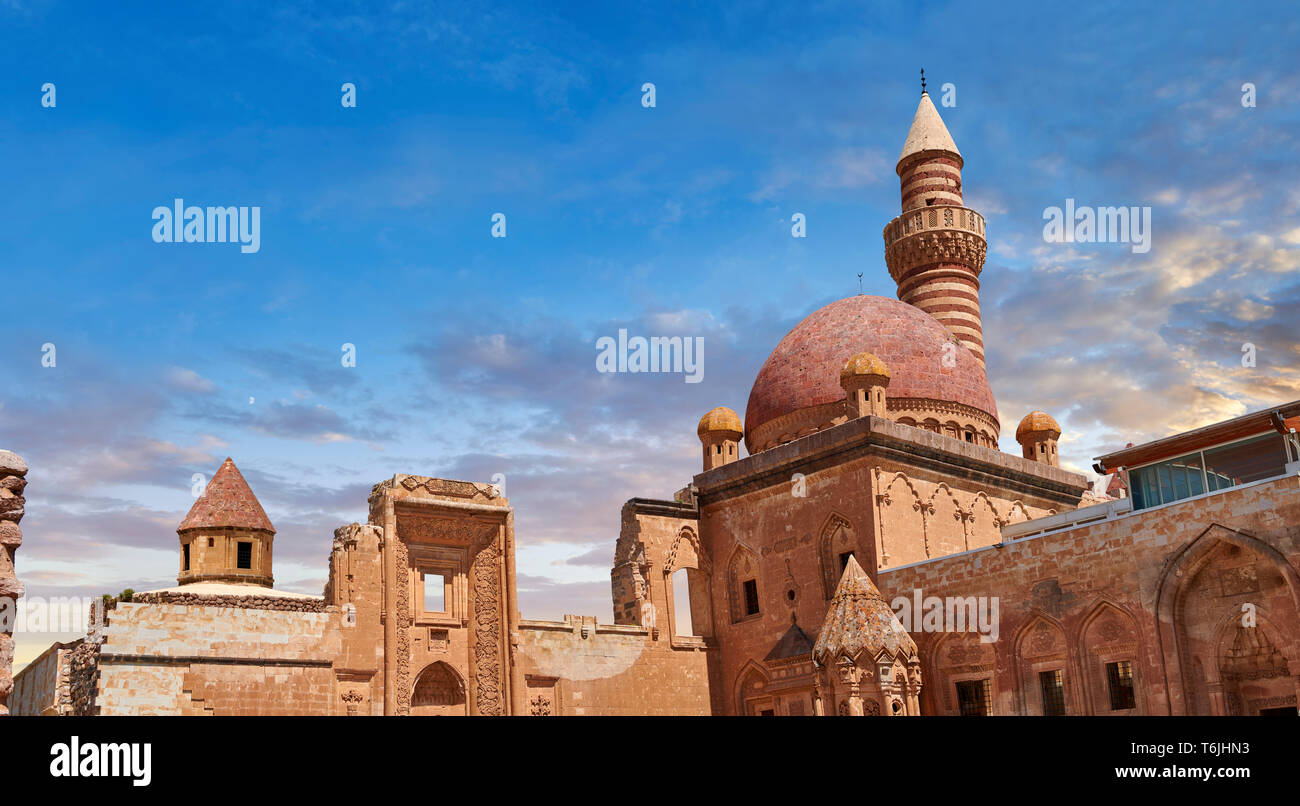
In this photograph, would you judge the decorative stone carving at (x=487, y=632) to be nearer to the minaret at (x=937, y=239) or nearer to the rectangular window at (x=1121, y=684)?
the rectangular window at (x=1121, y=684)

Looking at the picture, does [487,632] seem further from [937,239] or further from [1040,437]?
[937,239]

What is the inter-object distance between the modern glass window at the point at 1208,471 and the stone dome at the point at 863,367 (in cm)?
616

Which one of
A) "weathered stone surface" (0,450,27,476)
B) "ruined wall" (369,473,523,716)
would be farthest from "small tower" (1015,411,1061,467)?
"weathered stone surface" (0,450,27,476)

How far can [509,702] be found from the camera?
2522 cm

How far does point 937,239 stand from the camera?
36344 mm

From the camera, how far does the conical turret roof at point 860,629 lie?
21.7 metres

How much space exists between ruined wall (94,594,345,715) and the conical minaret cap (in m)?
24.1

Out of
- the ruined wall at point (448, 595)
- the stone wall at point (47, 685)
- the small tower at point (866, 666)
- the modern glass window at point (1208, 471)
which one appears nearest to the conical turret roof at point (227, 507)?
the stone wall at point (47, 685)

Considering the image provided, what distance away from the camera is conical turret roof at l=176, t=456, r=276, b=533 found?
3503 centimetres
